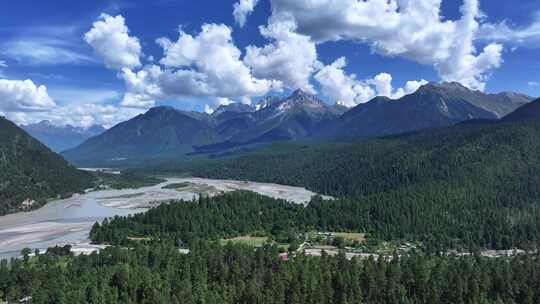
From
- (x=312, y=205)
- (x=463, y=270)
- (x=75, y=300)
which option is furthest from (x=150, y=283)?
(x=312, y=205)

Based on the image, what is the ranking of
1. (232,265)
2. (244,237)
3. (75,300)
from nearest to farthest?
1. (75,300)
2. (232,265)
3. (244,237)

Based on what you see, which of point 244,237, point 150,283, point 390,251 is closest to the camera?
point 150,283

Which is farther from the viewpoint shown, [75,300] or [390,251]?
[390,251]

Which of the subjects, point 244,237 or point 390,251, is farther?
point 244,237

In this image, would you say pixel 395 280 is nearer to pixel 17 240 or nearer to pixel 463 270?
pixel 463 270

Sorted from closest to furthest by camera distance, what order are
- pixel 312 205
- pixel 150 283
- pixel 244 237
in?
pixel 150 283
pixel 244 237
pixel 312 205

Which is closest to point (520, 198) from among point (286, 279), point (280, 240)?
point (280, 240)

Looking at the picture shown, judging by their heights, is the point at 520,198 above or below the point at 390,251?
above

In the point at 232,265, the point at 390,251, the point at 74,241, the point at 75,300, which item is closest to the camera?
the point at 75,300

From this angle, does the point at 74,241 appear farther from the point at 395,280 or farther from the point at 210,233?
the point at 395,280
